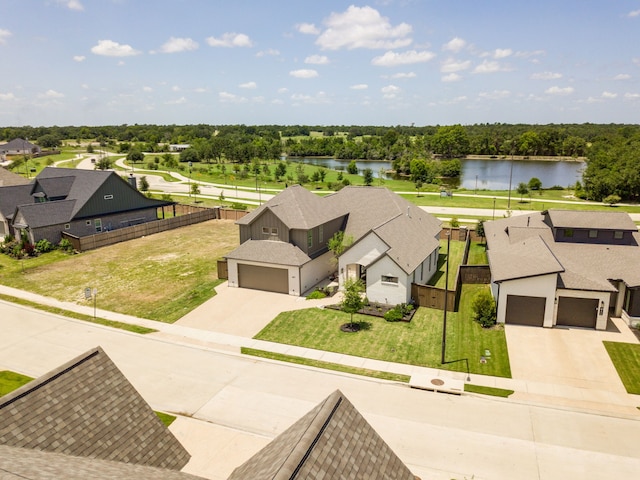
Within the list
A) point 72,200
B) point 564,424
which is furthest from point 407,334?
point 72,200

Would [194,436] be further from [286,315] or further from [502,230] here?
[502,230]

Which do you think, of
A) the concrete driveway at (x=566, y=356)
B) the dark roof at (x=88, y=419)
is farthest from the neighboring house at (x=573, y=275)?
the dark roof at (x=88, y=419)

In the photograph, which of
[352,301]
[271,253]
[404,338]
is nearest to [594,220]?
[404,338]

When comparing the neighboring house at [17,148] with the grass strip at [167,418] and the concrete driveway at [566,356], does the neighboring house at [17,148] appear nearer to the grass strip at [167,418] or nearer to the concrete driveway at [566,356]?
the grass strip at [167,418]

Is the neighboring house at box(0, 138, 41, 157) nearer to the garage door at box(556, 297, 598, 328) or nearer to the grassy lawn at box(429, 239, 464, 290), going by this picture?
the grassy lawn at box(429, 239, 464, 290)

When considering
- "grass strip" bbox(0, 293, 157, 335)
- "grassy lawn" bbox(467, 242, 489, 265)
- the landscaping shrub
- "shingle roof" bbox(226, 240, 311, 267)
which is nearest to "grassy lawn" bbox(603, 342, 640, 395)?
the landscaping shrub
